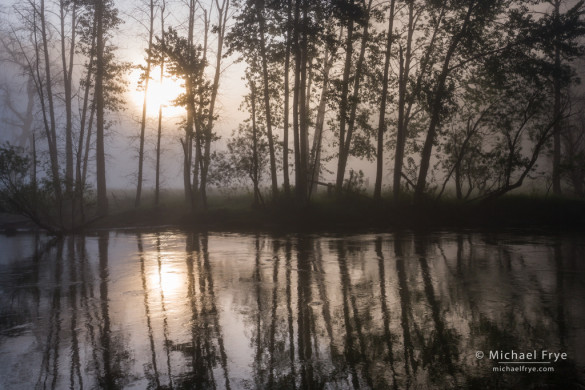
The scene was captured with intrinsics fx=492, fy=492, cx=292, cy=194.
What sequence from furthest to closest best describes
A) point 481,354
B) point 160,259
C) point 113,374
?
point 160,259 → point 481,354 → point 113,374

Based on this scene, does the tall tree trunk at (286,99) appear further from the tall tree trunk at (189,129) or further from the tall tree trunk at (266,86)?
the tall tree trunk at (189,129)

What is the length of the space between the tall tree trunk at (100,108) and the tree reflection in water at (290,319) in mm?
18036

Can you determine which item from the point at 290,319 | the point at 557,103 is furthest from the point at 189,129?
the point at 290,319

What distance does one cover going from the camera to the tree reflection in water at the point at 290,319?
4.68 m

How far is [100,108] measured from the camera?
1224 inches

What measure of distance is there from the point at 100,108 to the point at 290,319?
28220 mm

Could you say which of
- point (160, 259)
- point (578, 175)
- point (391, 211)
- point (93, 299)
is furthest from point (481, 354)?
point (578, 175)

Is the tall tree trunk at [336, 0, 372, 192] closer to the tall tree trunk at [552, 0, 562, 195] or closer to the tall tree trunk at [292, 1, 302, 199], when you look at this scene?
the tall tree trunk at [292, 1, 302, 199]

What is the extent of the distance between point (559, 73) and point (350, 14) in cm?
940

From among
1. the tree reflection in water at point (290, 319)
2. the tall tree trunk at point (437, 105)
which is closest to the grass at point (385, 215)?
the tall tree trunk at point (437, 105)

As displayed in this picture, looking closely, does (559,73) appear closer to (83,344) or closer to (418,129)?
(418,129)

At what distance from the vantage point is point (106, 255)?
13.7 m

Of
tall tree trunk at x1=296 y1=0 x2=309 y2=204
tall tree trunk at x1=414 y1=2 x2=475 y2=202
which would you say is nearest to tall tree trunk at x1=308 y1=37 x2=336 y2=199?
tall tree trunk at x1=296 y1=0 x2=309 y2=204

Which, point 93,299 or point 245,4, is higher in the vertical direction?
point 245,4
